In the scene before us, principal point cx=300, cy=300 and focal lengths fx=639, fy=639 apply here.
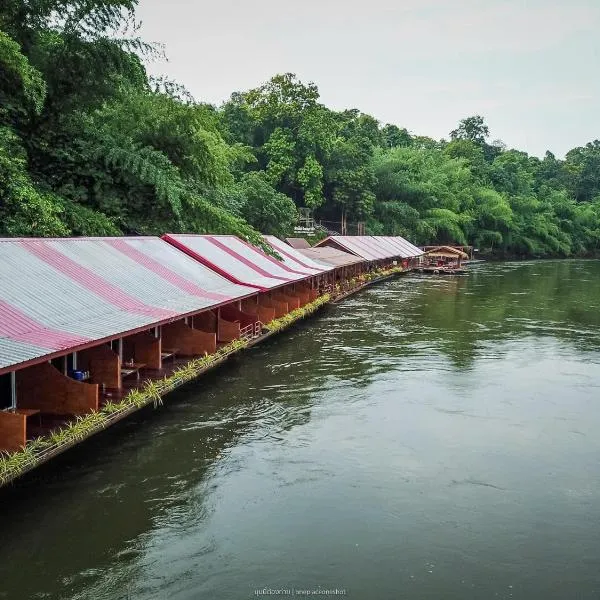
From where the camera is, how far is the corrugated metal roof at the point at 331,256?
38.3 m

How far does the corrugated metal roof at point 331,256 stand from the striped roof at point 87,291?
17.7 metres

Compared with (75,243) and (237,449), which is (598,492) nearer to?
(237,449)

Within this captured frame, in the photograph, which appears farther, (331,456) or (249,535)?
(331,456)

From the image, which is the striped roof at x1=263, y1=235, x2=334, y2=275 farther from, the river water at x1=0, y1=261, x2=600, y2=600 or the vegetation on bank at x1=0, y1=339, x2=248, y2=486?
the vegetation on bank at x1=0, y1=339, x2=248, y2=486

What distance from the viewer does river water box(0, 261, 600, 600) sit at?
880cm

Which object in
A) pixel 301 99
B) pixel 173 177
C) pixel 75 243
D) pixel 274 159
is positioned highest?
pixel 301 99

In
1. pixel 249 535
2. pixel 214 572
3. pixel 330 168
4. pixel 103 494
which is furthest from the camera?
pixel 330 168

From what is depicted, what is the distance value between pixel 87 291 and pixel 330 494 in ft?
23.8

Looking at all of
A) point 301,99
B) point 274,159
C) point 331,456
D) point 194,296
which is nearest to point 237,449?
point 331,456

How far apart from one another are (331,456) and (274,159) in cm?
4891

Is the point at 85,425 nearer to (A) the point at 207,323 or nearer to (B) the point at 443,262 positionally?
(A) the point at 207,323

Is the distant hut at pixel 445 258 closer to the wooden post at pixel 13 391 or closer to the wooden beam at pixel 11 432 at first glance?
the wooden post at pixel 13 391

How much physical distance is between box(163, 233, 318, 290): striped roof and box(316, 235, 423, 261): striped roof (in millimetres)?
17535

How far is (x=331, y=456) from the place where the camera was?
513 inches
